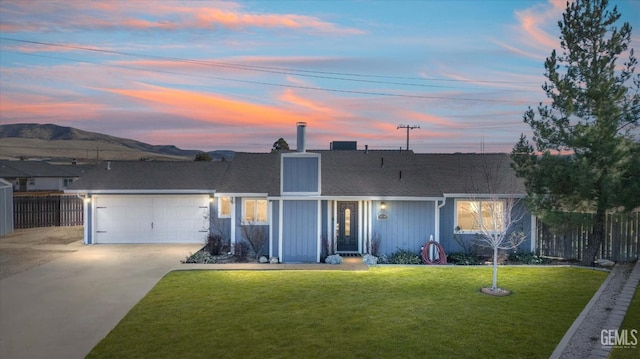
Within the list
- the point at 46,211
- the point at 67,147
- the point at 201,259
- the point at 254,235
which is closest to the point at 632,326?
the point at 254,235

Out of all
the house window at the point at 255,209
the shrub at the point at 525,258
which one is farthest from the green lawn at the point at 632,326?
the house window at the point at 255,209

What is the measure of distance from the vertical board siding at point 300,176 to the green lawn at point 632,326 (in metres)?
9.54

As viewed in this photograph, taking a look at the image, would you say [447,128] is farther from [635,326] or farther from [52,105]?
[52,105]

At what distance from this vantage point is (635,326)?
333 inches

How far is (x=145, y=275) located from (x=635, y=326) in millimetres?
12324

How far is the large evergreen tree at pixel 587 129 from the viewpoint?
13.5 m

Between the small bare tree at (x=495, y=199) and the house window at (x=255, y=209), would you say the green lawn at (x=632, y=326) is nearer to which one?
the small bare tree at (x=495, y=199)

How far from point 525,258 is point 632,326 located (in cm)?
749

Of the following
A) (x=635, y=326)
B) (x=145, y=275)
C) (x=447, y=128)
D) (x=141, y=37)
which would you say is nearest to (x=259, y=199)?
(x=145, y=275)

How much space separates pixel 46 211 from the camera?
24.8m

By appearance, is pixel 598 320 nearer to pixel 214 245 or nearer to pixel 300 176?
pixel 300 176

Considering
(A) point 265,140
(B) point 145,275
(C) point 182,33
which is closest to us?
(B) point 145,275

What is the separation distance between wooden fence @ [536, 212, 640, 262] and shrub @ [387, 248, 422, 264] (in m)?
4.64

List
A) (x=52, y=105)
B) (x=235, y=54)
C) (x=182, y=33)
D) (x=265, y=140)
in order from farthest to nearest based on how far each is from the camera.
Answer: (x=265, y=140), (x=52, y=105), (x=235, y=54), (x=182, y=33)
